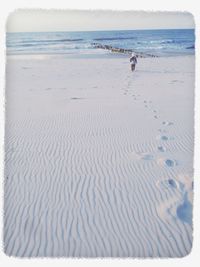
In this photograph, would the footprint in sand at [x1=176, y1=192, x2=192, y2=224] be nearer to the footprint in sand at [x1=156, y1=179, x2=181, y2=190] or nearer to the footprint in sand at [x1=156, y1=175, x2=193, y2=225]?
the footprint in sand at [x1=156, y1=175, x2=193, y2=225]

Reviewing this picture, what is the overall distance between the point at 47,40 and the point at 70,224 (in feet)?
6.52

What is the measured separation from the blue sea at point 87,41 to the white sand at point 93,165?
0.48ft

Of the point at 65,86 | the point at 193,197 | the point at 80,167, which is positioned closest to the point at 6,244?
the point at 80,167

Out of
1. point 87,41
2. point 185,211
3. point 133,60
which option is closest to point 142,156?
point 185,211

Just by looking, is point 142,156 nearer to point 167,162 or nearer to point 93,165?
point 167,162

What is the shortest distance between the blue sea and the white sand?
0.15 m

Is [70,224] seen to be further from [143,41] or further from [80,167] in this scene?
[143,41]

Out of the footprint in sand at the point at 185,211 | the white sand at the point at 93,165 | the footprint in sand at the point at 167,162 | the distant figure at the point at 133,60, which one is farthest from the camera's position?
the distant figure at the point at 133,60

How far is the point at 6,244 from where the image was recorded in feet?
12.7

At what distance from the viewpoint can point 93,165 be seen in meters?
4.59

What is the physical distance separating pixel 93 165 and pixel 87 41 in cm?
157

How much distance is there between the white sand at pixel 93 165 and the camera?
390cm

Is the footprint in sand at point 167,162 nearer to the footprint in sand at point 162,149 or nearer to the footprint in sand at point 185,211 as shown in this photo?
the footprint in sand at point 162,149

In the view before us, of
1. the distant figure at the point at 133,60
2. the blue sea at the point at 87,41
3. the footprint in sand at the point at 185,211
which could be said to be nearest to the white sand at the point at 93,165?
the footprint in sand at the point at 185,211
